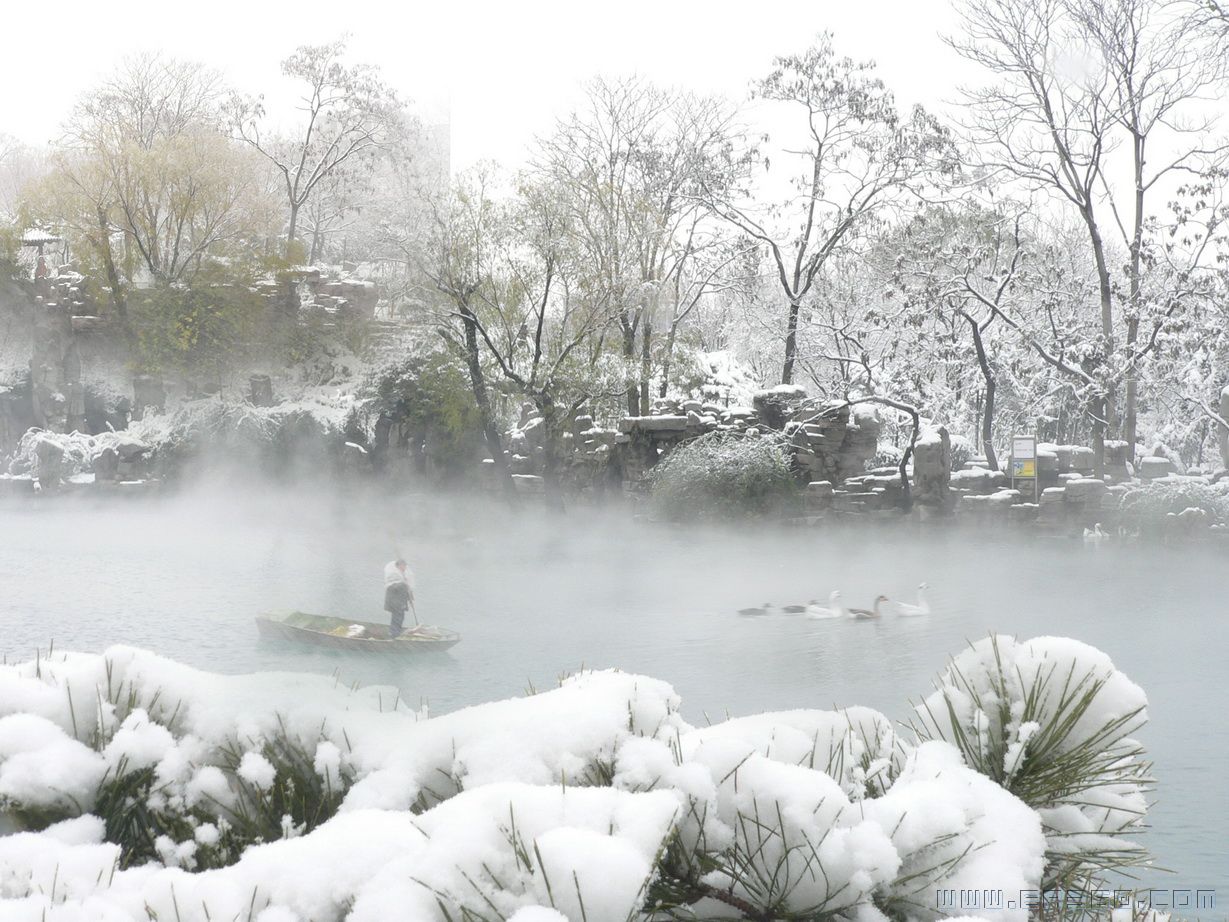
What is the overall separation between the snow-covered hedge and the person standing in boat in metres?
1.66

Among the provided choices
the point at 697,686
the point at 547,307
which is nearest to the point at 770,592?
the point at 697,686

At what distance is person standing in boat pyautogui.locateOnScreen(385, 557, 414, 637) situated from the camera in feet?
9.27

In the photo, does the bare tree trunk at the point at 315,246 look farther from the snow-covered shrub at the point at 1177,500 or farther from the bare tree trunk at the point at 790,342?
the snow-covered shrub at the point at 1177,500

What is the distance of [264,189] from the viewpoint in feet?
8.00

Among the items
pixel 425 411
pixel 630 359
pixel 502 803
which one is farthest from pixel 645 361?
pixel 502 803

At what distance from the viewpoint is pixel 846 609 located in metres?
4.11

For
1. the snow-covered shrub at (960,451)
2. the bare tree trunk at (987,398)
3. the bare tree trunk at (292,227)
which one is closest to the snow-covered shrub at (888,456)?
the snow-covered shrub at (960,451)

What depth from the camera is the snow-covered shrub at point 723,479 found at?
4844 mm

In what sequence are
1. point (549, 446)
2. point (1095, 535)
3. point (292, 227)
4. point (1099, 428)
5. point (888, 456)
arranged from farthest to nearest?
point (888, 456), point (1099, 428), point (1095, 535), point (549, 446), point (292, 227)

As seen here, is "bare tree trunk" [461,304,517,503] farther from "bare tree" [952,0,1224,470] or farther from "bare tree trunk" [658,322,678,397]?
"bare tree" [952,0,1224,470]

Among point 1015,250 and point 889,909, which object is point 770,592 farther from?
point 889,909

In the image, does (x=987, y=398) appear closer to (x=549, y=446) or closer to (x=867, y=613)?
(x=867, y=613)

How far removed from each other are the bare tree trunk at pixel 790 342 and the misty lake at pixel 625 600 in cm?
104

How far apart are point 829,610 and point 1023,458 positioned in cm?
199
